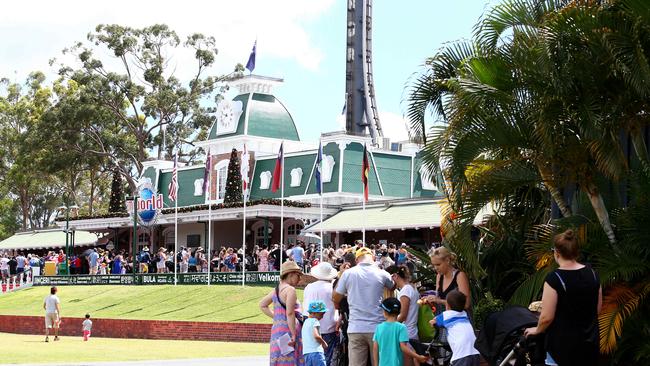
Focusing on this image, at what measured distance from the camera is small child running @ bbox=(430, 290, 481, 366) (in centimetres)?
1088

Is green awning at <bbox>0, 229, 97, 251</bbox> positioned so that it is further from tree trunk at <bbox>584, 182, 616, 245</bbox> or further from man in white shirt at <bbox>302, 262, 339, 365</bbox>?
tree trunk at <bbox>584, 182, 616, 245</bbox>

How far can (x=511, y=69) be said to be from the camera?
527 inches

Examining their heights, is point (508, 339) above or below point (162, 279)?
below

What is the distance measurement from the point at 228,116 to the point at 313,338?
152ft

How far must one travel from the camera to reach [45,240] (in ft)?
216

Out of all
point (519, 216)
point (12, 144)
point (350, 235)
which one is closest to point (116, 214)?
point (350, 235)

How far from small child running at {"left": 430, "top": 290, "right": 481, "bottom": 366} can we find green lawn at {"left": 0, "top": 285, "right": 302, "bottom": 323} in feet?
64.8

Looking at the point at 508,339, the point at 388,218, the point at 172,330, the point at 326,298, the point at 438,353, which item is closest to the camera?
the point at 508,339

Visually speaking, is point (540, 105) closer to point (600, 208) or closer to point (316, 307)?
point (600, 208)

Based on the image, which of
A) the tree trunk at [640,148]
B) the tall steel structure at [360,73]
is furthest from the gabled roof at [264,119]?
the tree trunk at [640,148]

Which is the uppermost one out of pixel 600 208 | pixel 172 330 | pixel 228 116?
pixel 228 116

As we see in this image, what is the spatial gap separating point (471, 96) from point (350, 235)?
3495 cm

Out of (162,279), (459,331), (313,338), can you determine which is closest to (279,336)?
(313,338)

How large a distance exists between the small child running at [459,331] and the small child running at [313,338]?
2082mm
